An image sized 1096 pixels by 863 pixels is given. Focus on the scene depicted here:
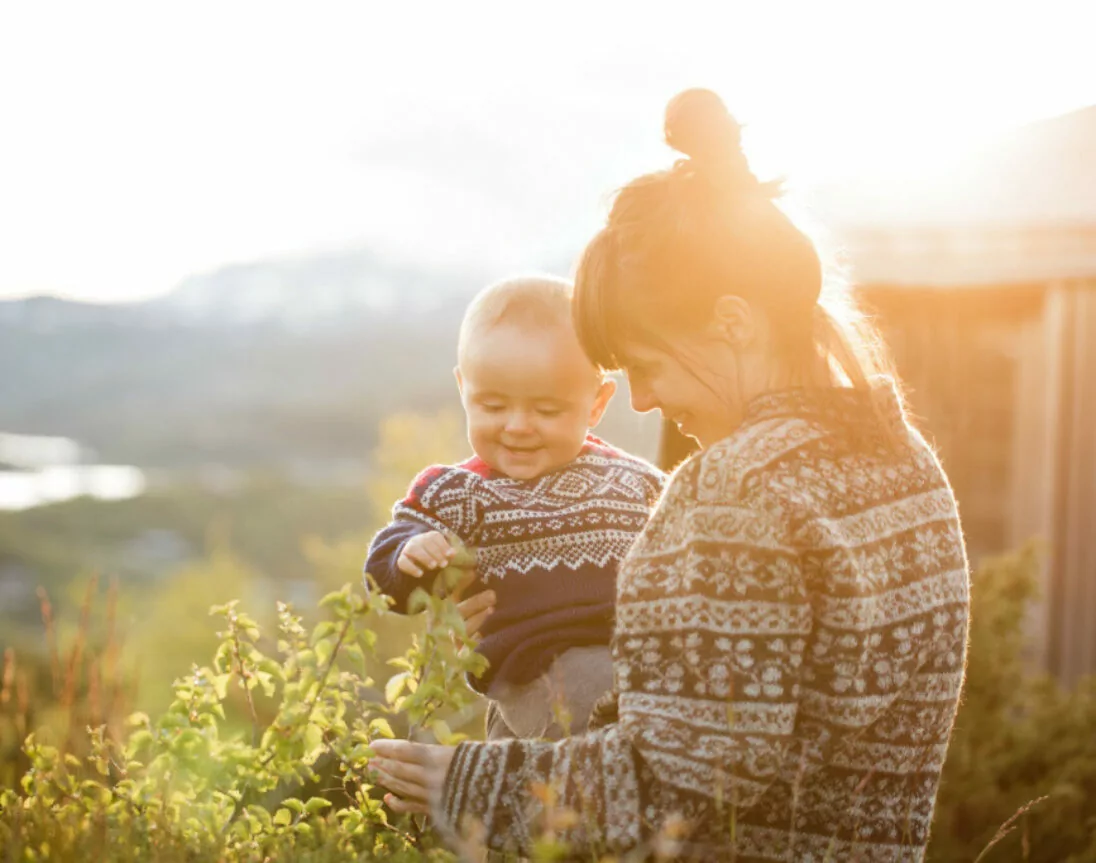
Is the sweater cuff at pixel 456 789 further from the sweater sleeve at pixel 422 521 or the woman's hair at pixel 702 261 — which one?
the woman's hair at pixel 702 261

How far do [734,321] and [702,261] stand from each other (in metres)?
0.11

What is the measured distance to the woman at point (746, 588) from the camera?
5.70 ft

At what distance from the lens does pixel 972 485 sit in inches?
342

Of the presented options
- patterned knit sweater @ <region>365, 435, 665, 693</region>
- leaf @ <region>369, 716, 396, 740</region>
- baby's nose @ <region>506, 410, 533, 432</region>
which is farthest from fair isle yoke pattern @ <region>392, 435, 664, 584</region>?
leaf @ <region>369, 716, 396, 740</region>

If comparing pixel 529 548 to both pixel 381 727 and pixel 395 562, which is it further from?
pixel 381 727

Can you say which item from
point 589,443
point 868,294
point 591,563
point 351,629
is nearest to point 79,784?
point 351,629

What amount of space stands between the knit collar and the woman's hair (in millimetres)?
64

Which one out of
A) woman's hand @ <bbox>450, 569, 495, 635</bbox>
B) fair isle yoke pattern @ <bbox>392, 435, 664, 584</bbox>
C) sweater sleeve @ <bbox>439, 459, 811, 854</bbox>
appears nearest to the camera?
sweater sleeve @ <bbox>439, 459, 811, 854</bbox>

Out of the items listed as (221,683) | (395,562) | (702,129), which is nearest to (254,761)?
(221,683)

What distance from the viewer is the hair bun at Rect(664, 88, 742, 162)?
205 cm

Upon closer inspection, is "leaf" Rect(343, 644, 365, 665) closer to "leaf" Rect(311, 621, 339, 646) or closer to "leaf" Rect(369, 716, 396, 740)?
"leaf" Rect(311, 621, 339, 646)

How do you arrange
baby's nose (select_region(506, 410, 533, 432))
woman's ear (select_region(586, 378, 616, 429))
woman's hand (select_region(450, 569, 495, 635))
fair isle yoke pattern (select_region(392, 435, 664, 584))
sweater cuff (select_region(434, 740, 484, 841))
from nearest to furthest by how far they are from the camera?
sweater cuff (select_region(434, 740, 484, 841)), woman's hand (select_region(450, 569, 495, 635)), fair isle yoke pattern (select_region(392, 435, 664, 584)), baby's nose (select_region(506, 410, 533, 432)), woman's ear (select_region(586, 378, 616, 429))

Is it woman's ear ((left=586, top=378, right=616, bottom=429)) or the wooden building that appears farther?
the wooden building

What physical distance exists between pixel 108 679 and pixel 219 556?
667 inches
